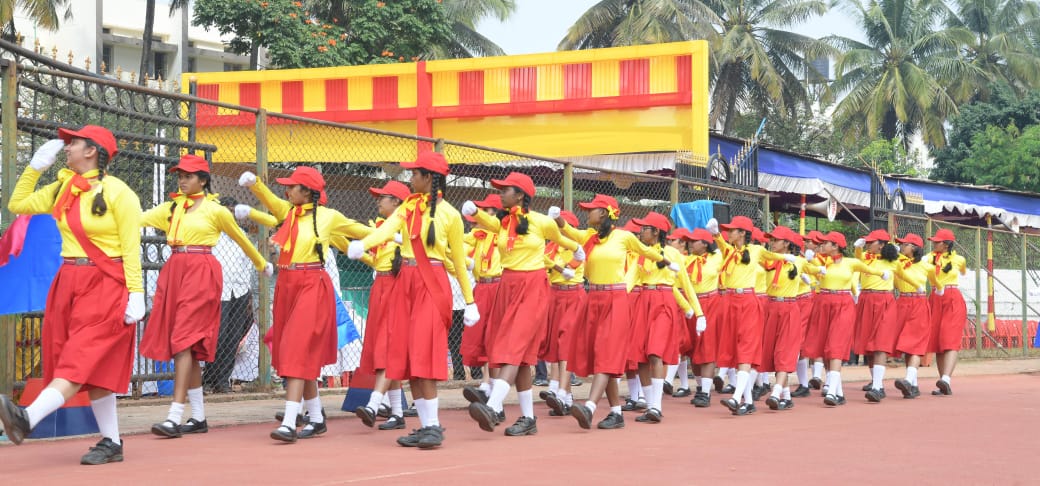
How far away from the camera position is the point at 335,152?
67.5 ft

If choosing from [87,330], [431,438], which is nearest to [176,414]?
[87,330]

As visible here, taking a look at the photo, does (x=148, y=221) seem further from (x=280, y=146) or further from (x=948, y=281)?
(x=280, y=146)

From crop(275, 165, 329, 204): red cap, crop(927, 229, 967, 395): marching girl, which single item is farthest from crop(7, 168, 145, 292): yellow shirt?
crop(927, 229, 967, 395): marching girl

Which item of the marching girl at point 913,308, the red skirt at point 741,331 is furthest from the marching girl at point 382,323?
the marching girl at point 913,308

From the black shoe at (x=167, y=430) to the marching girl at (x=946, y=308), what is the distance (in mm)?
10196

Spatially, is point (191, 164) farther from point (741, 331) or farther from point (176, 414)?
point (741, 331)

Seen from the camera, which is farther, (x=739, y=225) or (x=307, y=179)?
(x=739, y=225)

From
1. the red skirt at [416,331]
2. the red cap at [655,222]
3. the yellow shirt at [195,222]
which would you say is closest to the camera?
the red skirt at [416,331]

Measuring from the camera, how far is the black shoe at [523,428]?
10.0 meters

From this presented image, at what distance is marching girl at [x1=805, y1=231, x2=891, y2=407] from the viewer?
15.0 m

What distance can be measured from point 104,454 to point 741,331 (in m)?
7.29

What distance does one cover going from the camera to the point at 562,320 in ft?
38.2

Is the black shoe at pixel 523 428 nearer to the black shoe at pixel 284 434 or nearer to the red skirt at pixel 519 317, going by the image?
the red skirt at pixel 519 317

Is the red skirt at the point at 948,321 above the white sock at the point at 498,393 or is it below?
above
